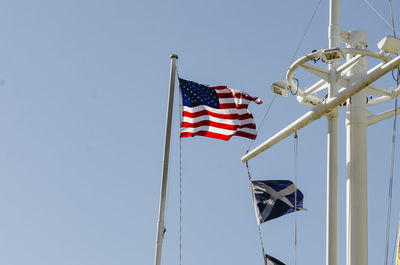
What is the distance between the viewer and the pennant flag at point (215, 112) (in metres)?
24.2

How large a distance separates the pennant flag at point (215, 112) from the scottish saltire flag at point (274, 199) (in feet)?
6.93

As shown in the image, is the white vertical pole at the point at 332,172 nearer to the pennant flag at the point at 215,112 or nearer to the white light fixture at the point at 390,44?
the pennant flag at the point at 215,112

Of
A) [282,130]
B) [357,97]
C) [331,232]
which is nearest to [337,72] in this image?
[357,97]

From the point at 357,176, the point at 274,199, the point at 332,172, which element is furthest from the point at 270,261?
the point at 357,176

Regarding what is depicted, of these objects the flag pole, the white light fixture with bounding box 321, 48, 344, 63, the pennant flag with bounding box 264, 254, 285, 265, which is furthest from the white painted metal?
the flag pole

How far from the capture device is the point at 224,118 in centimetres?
2491

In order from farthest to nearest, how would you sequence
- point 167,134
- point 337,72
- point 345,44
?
point 345,44 → point 337,72 → point 167,134

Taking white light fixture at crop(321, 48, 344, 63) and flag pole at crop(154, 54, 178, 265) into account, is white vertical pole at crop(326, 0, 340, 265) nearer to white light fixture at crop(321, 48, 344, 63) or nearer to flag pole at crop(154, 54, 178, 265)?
white light fixture at crop(321, 48, 344, 63)

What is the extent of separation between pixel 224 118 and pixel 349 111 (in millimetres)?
3598

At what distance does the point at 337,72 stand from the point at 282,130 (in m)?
2.54

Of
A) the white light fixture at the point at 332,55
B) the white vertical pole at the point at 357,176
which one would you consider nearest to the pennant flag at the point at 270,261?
the white vertical pole at the point at 357,176

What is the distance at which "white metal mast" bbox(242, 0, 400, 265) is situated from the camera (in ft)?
74.2

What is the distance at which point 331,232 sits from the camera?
22.9 meters

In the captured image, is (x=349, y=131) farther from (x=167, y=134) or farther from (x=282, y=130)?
(x=167, y=134)
